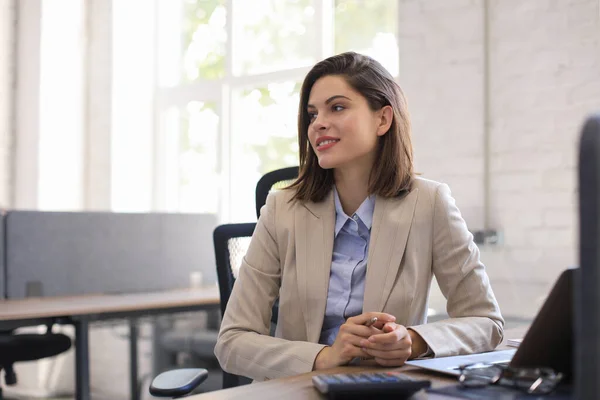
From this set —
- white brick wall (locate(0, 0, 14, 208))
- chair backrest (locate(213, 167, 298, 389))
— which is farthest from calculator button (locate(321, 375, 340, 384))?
white brick wall (locate(0, 0, 14, 208))

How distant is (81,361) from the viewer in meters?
2.54

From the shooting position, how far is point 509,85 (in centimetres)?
277

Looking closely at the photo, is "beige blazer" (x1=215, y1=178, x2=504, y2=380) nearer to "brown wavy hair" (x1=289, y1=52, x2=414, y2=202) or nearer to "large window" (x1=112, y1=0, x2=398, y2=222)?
"brown wavy hair" (x1=289, y1=52, x2=414, y2=202)

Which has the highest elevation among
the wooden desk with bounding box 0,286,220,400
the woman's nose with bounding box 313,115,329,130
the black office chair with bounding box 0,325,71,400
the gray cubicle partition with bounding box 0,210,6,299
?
the woman's nose with bounding box 313,115,329,130

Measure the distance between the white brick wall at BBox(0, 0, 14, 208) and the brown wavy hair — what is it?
3.80 meters

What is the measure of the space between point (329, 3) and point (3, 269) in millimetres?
2135

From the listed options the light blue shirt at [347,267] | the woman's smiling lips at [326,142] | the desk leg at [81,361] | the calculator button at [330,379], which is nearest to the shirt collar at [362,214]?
the light blue shirt at [347,267]

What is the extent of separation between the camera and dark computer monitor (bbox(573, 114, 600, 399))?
1.60 ft

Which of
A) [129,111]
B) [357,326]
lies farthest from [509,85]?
[129,111]

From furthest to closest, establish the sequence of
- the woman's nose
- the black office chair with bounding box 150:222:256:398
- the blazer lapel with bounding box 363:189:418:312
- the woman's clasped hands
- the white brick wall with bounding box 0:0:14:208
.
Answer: the white brick wall with bounding box 0:0:14:208
the black office chair with bounding box 150:222:256:398
the woman's nose
the blazer lapel with bounding box 363:189:418:312
the woman's clasped hands

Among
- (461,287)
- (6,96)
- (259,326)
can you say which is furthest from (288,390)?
(6,96)

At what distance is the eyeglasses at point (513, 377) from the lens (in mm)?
826

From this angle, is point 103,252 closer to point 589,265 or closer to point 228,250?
point 228,250

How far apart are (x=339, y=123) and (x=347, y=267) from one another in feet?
0.98
